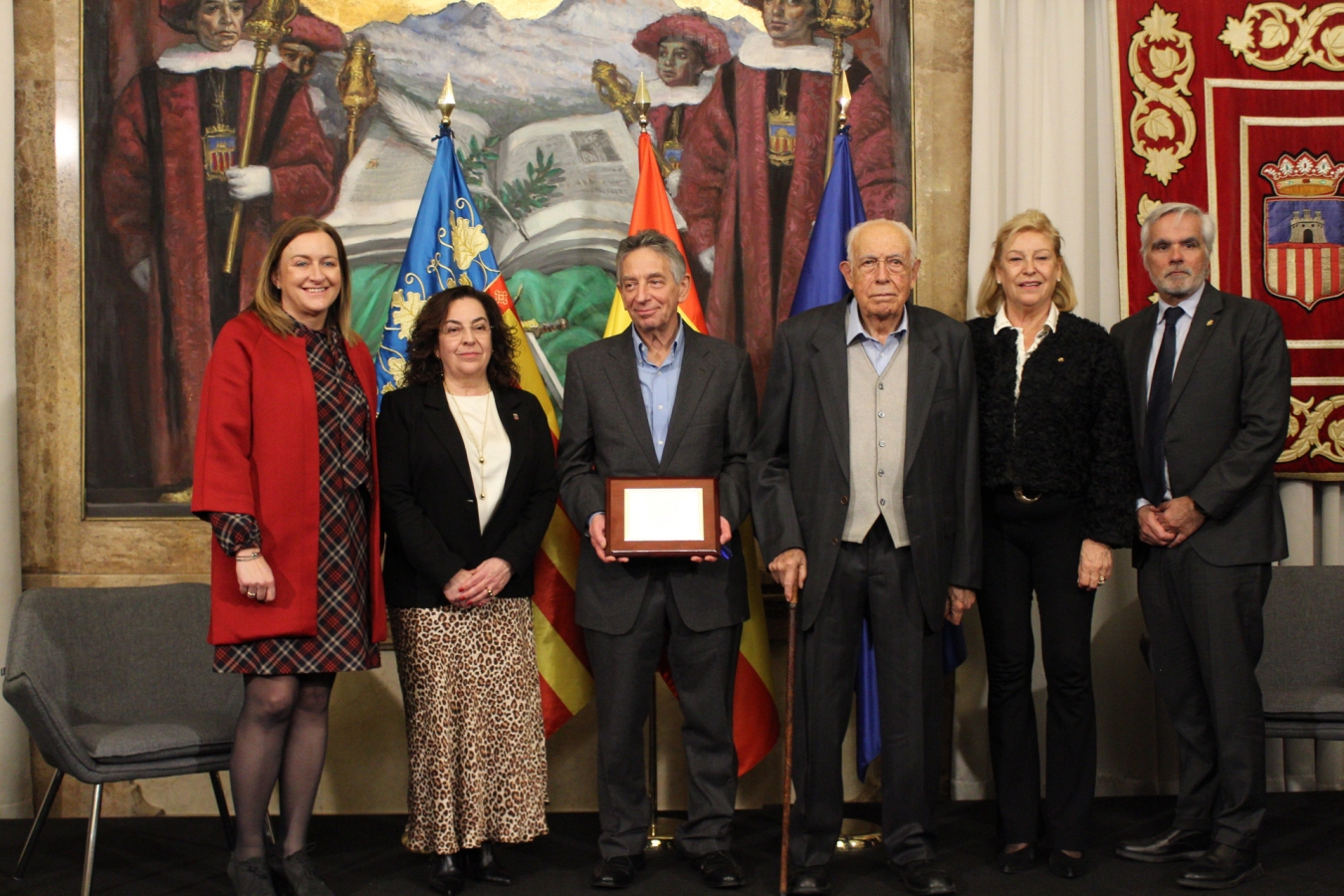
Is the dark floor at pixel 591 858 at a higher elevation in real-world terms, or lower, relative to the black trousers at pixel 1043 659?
lower

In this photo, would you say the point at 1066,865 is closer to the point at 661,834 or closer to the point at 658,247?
the point at 661,834

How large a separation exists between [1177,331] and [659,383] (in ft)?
5.30

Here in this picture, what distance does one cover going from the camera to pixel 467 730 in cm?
321

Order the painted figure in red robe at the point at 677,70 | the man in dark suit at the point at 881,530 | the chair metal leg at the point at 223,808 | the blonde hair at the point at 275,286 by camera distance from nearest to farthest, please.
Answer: the blonde hair at the point at 275,286
the man in dark suit at the point at 881,530
the chair metal leg at the point at 223,808
the painted figure in red robe at the point at 677,70

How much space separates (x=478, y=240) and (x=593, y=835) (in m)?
2.15

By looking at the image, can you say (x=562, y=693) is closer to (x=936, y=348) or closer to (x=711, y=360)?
(x=711, y=360)

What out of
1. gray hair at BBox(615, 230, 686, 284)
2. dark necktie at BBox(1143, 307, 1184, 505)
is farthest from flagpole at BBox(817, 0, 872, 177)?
dark necktie at BBox(1143, 307, 1184, 505)

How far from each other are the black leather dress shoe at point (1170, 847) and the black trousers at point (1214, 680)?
0.03 metres

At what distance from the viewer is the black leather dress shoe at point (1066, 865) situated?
10.6ft

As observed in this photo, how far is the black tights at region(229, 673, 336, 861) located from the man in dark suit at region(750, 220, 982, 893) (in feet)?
4.46

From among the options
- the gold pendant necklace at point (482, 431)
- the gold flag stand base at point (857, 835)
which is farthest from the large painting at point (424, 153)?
the gold flag stand base at point (857, 835)

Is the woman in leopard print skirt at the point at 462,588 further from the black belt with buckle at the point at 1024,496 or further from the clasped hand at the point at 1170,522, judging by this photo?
the clasped hand at the point at 1170,522

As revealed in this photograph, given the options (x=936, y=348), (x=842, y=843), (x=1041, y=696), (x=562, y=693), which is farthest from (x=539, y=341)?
(x=1041, y=696)

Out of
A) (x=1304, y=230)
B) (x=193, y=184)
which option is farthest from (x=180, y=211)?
(x=1304, y=230)
